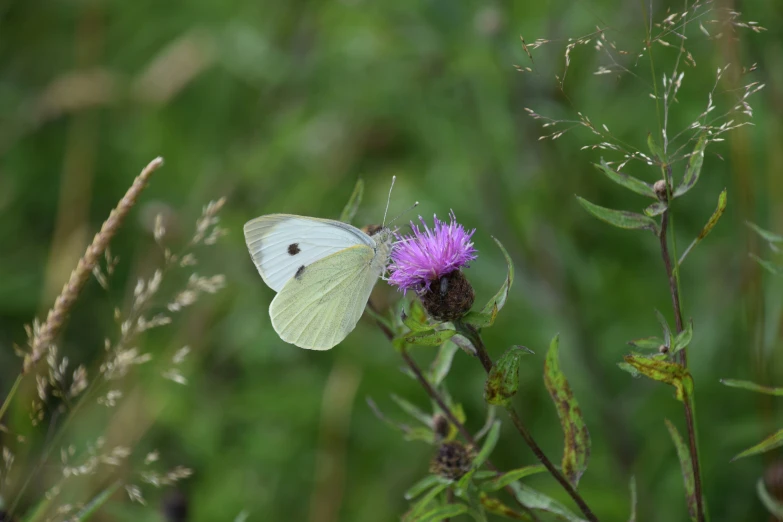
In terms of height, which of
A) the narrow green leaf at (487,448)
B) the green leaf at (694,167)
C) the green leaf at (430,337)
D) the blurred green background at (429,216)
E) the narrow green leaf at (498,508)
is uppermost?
the green leaf at (694,167)

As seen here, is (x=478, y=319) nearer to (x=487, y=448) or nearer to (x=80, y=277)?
(x=487, y=448)

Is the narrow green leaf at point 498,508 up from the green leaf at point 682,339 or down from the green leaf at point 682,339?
down

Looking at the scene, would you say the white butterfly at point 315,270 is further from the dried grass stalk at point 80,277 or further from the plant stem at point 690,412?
the plant stem at point 690,412

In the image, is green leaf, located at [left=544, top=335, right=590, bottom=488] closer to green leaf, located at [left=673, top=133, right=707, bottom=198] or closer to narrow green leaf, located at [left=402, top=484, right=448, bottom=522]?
narrow green leaf, located at [left=402, top=484, right=448, bottom=522]

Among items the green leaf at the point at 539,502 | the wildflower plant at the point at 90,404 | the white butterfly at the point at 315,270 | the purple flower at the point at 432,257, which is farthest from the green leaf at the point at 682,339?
the wildflower plant at the point at 90,404

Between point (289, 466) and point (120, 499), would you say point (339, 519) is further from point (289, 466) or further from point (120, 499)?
point (120, 499)

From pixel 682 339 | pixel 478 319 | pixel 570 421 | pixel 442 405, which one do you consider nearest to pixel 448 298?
pixel 478 319
